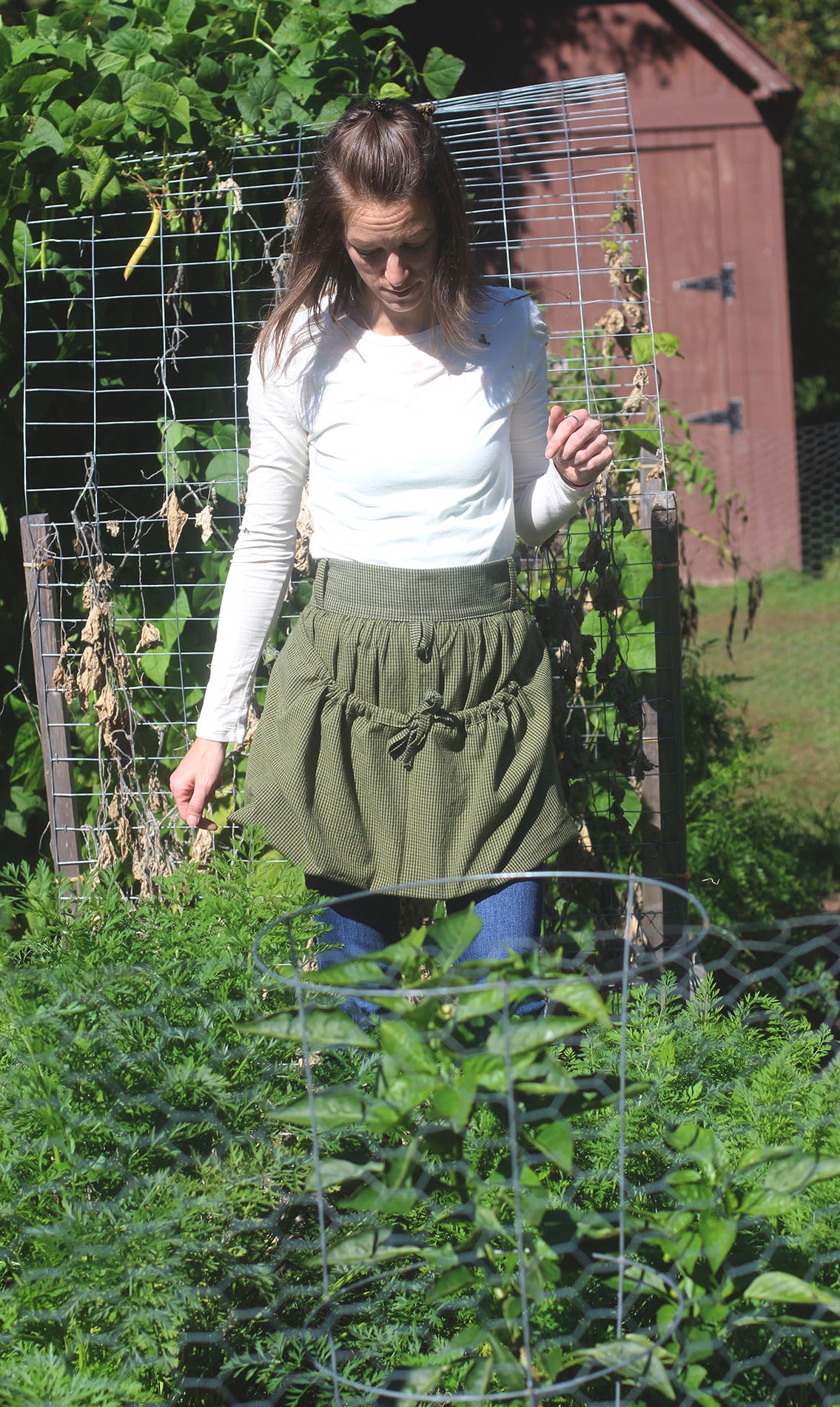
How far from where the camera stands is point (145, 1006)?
1.62m

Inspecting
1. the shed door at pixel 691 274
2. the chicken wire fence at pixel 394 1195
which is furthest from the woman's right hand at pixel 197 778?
the shed door at pixel 691 274

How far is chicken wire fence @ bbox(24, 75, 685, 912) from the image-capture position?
2.69 meters

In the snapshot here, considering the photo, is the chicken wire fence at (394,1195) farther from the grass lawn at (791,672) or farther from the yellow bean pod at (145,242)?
the grass lawn at (791,672)

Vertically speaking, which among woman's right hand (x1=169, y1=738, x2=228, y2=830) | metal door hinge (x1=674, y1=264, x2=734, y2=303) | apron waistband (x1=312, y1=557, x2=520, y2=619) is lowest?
woman's right hand (x1=169, y1=738, x2=228, y2=830)

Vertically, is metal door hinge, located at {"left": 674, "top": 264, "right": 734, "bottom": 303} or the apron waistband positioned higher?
metal door hinge, located at {"left": 674, "top": 264, "right": 734, "bottom": 303}

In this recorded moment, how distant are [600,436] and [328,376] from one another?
0.42 meters

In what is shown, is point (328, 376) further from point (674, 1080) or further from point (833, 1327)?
point (833, 1327)

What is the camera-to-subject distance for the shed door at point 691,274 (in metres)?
8.45

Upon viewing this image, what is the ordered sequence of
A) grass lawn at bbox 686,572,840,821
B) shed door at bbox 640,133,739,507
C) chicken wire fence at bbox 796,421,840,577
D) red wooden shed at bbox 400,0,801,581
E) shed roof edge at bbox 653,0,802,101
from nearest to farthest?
1. grass lawn at bbox 686,572,840,821
2. shed roof edge at bbox 653,0,802,101
3. red wooden shed at bbox 400,0,801,581
4. shed door at bbox 640,133,739,507
5. chicken wire fence at bbox 796,421,840,577

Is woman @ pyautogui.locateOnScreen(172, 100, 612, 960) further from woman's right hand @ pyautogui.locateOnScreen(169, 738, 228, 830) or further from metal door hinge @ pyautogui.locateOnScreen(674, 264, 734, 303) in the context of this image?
metal door hinge @ pyautogui.locateOnScreen(674, 264, 734, 303)

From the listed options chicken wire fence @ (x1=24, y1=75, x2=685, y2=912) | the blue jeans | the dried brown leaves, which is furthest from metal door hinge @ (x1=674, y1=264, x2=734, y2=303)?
the blue jeans

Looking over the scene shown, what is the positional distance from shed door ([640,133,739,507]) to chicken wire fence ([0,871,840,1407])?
742cm

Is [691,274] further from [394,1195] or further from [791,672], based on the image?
[394,1195]

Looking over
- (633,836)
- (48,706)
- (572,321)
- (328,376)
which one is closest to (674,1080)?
(633,836)
